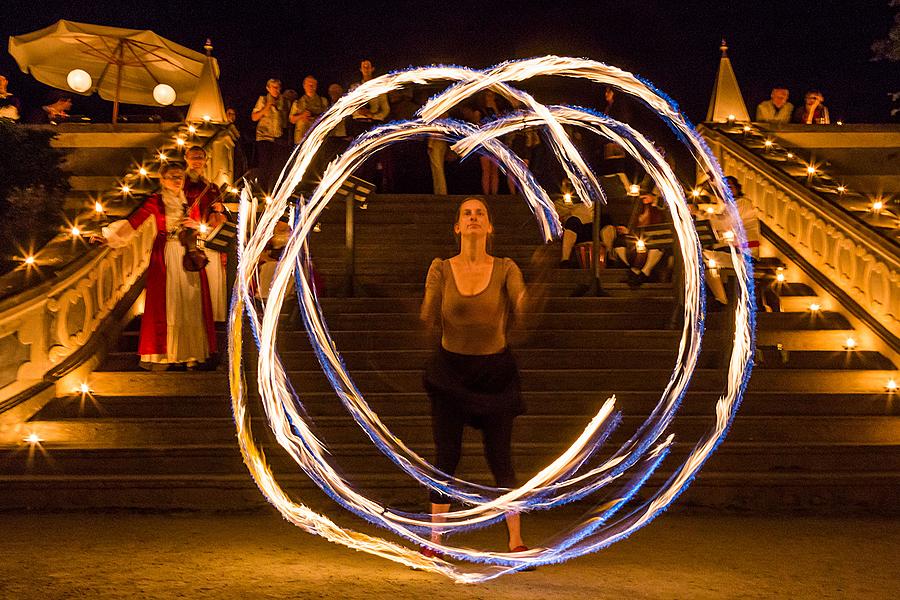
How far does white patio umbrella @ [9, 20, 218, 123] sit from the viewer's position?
1795 centimetres

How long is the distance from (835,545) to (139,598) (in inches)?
157

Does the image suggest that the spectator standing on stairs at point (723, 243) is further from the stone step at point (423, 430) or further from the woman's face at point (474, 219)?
the woman's face at point (474, 219)

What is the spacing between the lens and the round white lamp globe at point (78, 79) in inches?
738

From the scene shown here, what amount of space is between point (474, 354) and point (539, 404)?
3308 millimetres

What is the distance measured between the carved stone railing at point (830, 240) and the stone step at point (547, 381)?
1.19m

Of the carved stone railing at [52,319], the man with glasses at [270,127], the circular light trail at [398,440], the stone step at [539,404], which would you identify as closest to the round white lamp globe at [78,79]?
the man with glasses at [270,127]

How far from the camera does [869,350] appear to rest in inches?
425

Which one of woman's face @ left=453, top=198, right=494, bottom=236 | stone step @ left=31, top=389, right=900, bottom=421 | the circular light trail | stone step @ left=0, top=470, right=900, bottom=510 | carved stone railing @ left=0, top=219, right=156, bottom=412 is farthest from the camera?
stone step @ left=31, top=389, right=900, bottom=421

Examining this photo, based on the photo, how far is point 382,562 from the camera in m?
6.41

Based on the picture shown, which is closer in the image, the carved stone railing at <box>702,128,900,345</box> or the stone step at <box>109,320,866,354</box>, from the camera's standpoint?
the stone step at <box>109,320,866,354</box>

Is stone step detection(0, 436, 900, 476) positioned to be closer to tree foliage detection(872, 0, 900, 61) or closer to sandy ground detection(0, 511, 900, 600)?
sandy ground detection(0, 511, 900, 600)

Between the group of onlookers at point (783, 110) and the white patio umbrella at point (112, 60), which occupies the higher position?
the white patio umbrella at point (112, 60)

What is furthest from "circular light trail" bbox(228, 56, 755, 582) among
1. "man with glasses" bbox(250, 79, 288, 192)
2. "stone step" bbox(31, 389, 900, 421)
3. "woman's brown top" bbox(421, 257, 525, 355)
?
"man with glasses" bbox(250, 79, 288, 192)

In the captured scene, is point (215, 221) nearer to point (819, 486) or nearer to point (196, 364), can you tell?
point (196, 364)
